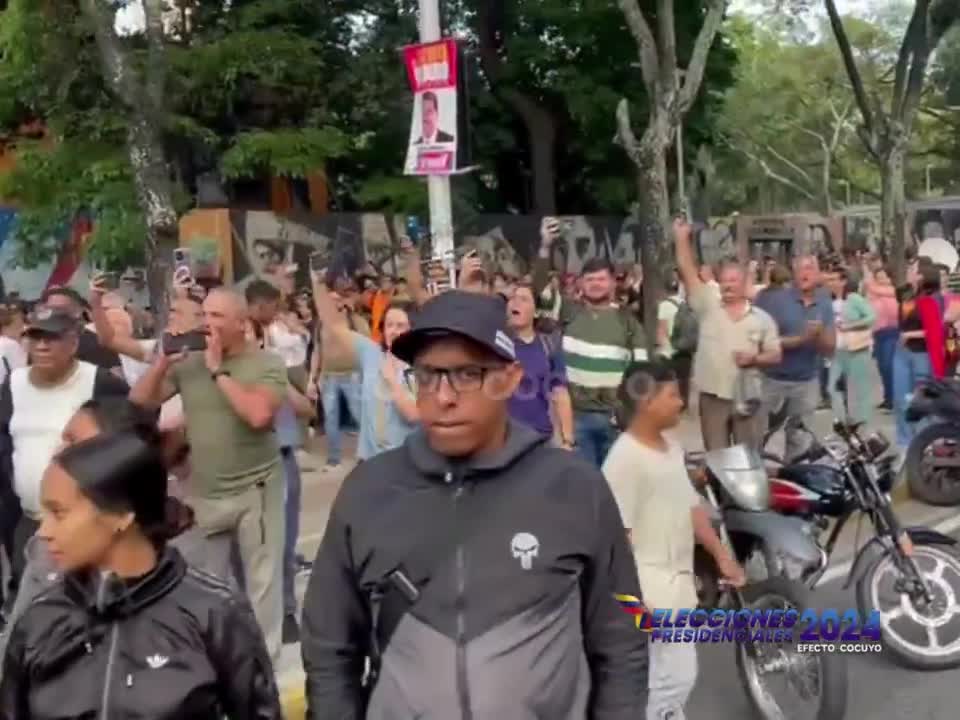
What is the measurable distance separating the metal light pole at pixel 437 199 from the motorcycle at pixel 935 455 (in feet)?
10.8

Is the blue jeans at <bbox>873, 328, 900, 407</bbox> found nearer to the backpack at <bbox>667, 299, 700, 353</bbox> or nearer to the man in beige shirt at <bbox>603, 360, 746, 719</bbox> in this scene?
the backpack at <bbox>667, 299, 700, 353</bbox>

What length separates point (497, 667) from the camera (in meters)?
2.64

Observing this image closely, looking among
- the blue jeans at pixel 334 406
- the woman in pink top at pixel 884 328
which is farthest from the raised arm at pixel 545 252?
the woman in pink top at pixel 884 328

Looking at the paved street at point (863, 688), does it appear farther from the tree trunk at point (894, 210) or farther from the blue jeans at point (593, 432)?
the tree trunk at point (894, 210)

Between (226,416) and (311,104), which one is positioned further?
(311,104)

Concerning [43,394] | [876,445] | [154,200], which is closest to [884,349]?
[154,200]

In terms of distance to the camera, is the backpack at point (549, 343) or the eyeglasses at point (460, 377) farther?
the backpack at point (549, 343)

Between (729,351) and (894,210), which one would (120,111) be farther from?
(894,210)

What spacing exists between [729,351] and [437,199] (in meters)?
2.50

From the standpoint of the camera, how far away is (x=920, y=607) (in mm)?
5980

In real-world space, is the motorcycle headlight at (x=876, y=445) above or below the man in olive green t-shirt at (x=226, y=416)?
below

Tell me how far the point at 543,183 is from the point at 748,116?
3712cm

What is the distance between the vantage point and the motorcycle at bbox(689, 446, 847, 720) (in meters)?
5.17

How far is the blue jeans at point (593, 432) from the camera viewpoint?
8078mm
